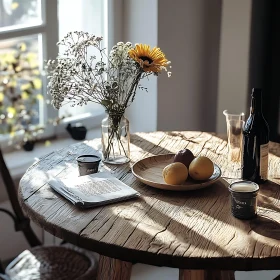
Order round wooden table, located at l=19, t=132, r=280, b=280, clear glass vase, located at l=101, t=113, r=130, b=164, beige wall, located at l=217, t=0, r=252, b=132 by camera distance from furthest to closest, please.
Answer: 1. beige wall, located at l=217, t=0, r=252, b=132
2. clear glass vase, located at l=101, t=113, r=130, b=164
3. round wooden table, located at l=19, t=132, r=280, b=280

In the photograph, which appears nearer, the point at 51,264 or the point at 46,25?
the point at 51,264

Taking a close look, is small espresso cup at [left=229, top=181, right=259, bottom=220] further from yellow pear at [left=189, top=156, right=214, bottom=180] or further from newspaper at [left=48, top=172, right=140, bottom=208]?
newspaper at [left=48, top=172, right=140, bottom=208]

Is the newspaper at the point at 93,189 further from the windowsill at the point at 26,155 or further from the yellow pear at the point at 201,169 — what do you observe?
the windowsill at the point at 26,155

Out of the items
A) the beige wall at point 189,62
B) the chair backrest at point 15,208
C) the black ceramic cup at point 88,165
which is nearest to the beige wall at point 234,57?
the beige wall at point 189,62

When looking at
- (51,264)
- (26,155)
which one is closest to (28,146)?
(26,155)

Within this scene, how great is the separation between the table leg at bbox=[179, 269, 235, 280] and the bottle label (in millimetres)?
335

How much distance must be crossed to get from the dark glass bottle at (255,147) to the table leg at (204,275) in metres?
0.32

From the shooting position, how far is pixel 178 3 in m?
2.98

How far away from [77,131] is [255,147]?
121cm

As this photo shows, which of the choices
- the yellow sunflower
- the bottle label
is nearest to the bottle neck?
the bottle label

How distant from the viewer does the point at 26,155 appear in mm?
2846

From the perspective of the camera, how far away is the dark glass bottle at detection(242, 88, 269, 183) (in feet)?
6.40

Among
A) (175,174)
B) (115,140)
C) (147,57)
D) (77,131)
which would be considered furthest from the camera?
(77,131)

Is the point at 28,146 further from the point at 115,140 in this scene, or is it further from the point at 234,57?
the point at 234,57
